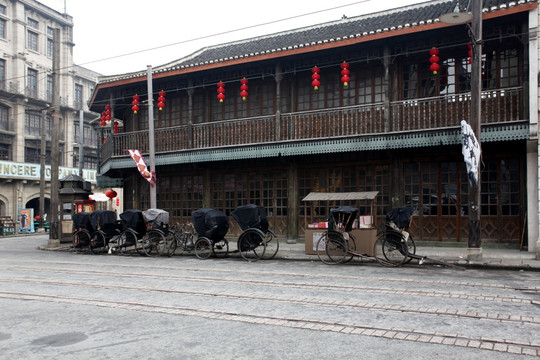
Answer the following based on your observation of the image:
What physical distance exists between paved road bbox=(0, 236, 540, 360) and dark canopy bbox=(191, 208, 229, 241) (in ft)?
9.41

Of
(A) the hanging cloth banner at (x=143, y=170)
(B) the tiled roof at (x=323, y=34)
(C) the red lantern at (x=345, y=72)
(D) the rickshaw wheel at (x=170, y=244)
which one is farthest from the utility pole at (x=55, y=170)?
(C) the red lantern at (x=345, y=72)

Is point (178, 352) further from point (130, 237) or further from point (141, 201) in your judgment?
point (141, 201)

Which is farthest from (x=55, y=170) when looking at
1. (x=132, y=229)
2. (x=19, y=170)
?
(x=19, y=170)

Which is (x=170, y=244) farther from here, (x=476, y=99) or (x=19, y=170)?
(x=19, y=170)

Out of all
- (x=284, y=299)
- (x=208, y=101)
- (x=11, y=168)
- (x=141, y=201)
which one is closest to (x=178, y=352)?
(x=284, y=299)

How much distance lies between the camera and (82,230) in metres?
18.0

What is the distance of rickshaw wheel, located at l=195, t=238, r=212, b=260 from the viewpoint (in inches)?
601

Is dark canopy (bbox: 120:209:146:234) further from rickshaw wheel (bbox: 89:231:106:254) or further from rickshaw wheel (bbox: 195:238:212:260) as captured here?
rickshaw wheel (bbox: 195:238:212:260)

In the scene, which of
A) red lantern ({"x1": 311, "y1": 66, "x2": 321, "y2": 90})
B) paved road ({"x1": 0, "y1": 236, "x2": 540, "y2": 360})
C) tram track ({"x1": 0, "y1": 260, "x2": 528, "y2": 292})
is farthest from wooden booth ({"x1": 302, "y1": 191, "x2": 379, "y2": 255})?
red lantern ({"x1": 311, "y1": 66, "x2": 321, "y2": 90})

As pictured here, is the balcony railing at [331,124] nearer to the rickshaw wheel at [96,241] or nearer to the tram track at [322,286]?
the rickshaw wheel at [96,241]

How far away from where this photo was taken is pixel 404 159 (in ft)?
57.7

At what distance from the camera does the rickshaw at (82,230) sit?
18.1m

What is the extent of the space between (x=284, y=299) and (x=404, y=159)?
35.3ft

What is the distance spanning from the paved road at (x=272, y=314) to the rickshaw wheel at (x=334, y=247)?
113cm
